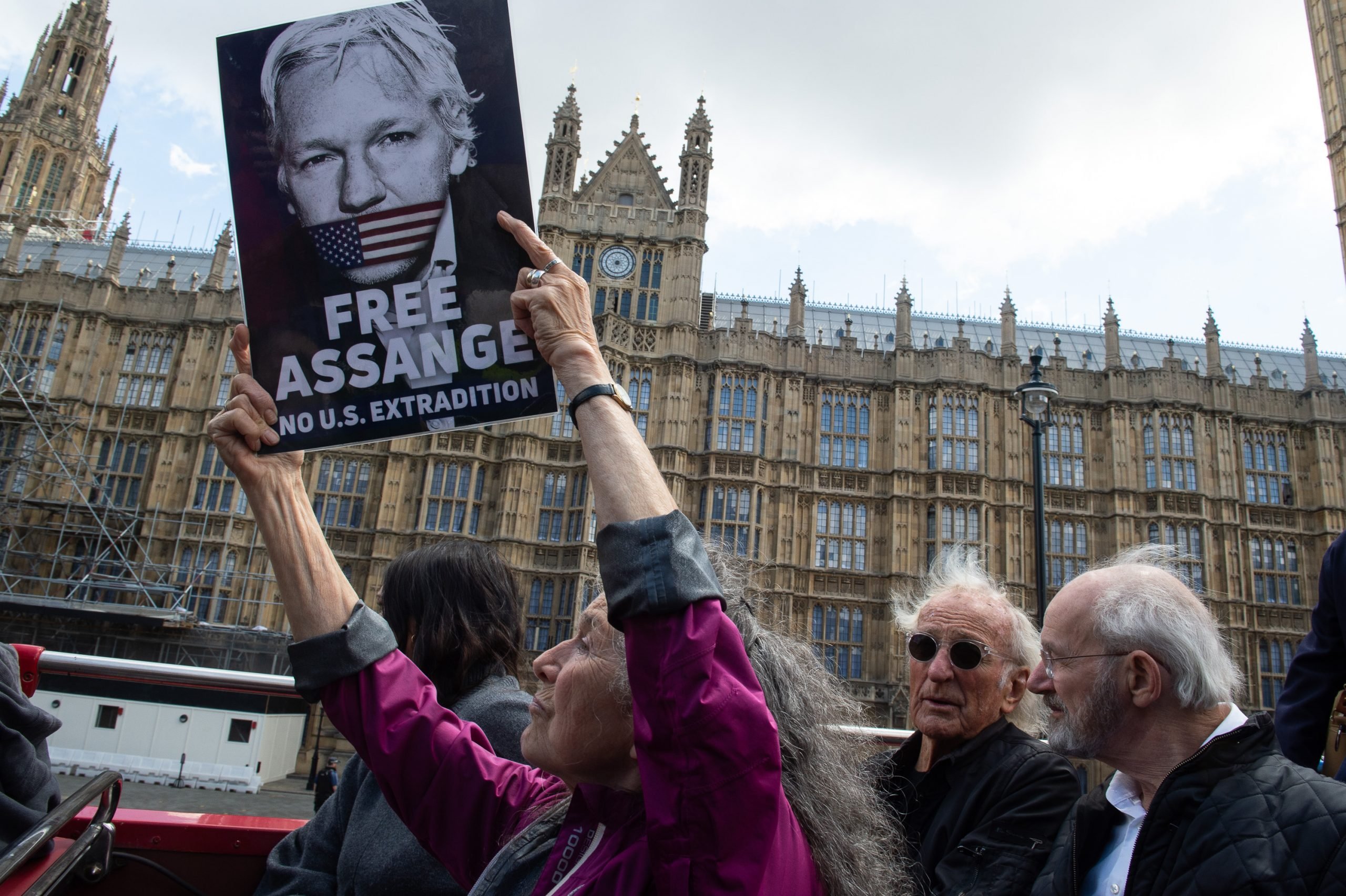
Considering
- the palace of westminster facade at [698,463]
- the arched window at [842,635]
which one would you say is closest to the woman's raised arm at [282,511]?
the palace of westminster facade at [698,463]

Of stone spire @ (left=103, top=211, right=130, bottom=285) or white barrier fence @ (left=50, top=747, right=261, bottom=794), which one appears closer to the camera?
white barrier fence @ (left=50, top=747, right=261, bottom=794)

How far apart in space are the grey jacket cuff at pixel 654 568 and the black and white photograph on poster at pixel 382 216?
99 centimetres

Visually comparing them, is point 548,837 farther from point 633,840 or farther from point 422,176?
point 422,176

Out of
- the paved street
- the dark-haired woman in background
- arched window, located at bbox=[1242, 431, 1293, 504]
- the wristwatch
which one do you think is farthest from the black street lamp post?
arched window, located at bbox=[1242, 431, 1293, 504]

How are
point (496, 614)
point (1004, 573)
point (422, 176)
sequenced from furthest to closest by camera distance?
point (1004, 573) → point (496, 614) → point (422, 176)

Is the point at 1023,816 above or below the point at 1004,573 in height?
below

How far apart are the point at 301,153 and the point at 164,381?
30355mm

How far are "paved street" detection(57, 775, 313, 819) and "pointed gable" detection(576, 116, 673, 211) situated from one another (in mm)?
19380

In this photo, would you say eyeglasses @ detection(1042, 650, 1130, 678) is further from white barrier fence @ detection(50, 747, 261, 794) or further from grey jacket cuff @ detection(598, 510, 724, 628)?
white barrier fence @ detection(50, 747, 261, 794)

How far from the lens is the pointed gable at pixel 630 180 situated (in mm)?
28578

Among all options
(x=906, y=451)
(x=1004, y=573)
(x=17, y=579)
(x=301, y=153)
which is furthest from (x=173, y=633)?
(x=301, y=153)

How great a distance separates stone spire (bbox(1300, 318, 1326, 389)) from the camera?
2986 centimetres

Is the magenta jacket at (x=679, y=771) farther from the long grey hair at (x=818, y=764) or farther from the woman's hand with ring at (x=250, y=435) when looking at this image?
the woman's hand with ring at (x=250, y=435)

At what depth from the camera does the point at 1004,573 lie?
26281 mm
